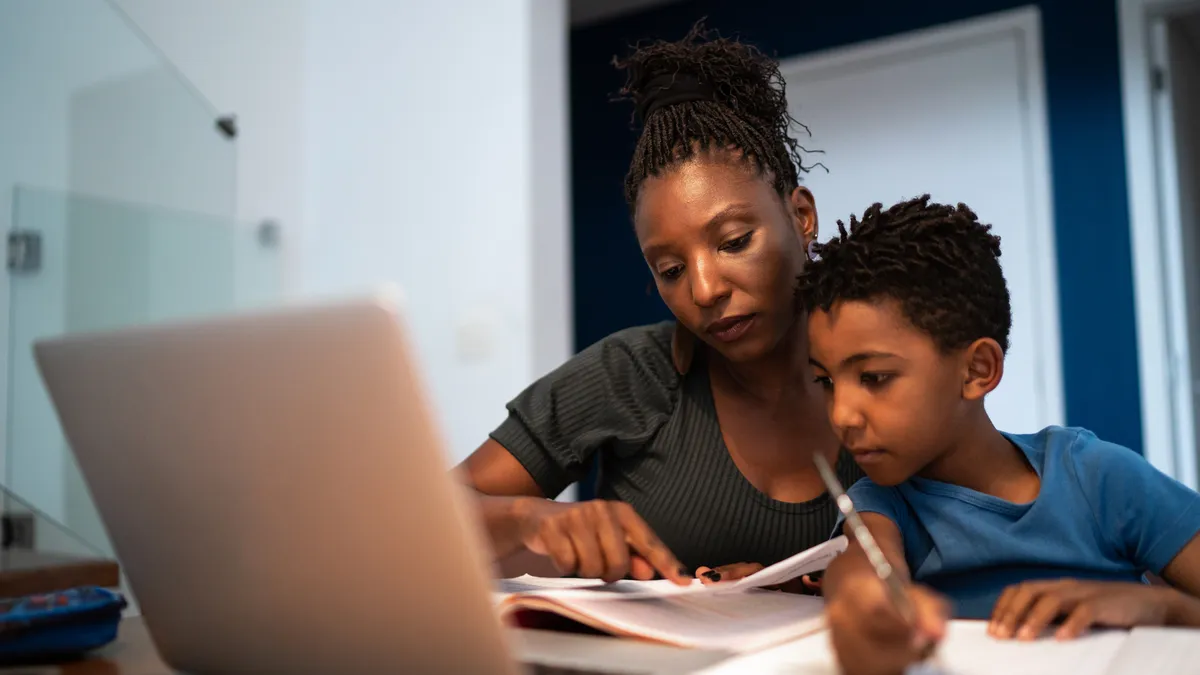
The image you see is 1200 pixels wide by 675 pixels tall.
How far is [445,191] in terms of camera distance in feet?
9.13

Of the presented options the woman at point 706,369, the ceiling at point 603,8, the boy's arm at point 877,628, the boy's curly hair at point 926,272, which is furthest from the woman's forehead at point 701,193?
the ceiling at point 603,8

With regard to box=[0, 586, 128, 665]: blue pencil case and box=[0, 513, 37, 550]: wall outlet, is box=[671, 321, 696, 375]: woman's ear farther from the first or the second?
box=[0, 513, 37, 550]: wall outlet

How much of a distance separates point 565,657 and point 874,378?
1.47 feet

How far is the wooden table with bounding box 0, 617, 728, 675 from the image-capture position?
0.55 metres

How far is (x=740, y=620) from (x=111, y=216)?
1777 millimetres

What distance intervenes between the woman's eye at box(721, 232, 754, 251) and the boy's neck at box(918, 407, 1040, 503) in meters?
0.29

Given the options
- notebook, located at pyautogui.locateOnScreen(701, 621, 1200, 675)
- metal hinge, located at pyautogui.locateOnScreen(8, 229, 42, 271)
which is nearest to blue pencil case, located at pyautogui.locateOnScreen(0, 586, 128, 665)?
notebook, located at pyautogui.locateOnScreen(701, 621, 1200, 675)

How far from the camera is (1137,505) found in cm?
86

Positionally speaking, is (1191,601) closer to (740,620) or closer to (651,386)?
(740,620)

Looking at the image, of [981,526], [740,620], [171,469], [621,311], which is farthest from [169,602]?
[621,311]

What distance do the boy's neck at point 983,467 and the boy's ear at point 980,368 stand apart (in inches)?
1.3

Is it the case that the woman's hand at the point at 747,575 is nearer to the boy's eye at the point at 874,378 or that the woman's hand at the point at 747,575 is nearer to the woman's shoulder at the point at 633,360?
the boy's eye at the point at 874,378

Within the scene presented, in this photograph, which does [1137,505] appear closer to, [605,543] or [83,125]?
[605,543]

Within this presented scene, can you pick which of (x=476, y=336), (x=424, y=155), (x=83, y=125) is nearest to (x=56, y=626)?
(x=83, y=125)
